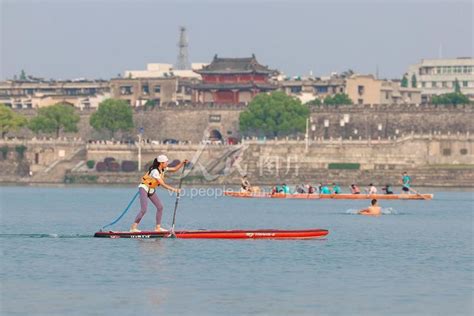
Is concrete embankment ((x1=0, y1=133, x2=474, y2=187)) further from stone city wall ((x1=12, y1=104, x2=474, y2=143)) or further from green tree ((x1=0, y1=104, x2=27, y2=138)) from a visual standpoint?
green tree ((x1=0, y1=104, x2=27, y2=138))

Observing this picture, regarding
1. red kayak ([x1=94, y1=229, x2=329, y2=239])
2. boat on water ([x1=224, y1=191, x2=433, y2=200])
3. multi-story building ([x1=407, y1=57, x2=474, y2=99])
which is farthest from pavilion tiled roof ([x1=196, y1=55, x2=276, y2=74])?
red kayak ([x1=94, y1=229, x2=329, y2=239])

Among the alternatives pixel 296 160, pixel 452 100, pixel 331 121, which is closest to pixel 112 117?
pixel 331 121

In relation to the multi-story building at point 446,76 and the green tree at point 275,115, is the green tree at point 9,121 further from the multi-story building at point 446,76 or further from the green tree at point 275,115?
the multi-story building at point 446,76

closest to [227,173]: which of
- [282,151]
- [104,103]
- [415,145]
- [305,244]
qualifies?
[282,151]

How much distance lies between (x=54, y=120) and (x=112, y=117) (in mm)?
5575

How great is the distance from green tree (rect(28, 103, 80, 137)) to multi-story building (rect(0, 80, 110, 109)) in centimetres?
1438

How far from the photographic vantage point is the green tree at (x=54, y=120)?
151 meters

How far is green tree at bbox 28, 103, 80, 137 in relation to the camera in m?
151

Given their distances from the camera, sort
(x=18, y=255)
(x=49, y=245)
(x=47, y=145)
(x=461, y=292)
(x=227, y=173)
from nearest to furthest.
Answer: (x=461, y=292), (x=18, y=255), (x=49, y=245), (x=227, y=173), (x=47, y=145)

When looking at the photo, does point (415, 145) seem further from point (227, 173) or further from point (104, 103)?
point (104, 103)

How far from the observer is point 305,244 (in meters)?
51.0

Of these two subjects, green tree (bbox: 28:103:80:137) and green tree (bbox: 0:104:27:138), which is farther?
green tree (bbox: 0:104:27:138)

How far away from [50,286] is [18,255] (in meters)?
8.54

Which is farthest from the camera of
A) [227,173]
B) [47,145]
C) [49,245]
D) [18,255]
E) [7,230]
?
[47,145]
